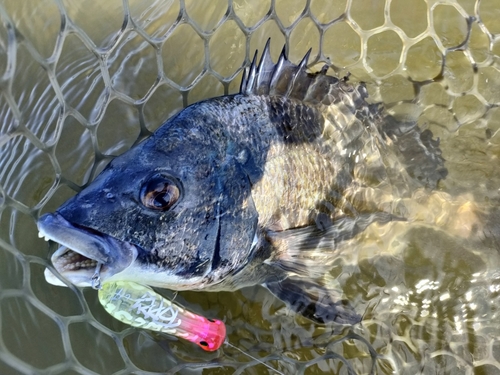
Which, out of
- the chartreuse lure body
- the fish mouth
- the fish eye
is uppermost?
the fish eye

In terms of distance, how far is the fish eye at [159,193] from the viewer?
4.59 feet

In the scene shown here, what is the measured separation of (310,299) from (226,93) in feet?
3.73

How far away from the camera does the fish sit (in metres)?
1.36

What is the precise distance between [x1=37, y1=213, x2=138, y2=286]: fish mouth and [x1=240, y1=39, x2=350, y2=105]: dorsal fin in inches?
32.9

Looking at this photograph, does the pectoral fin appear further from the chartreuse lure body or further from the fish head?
the chartreuse lure body

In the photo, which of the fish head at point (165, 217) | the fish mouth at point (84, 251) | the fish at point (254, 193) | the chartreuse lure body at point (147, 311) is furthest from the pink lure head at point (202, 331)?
the fish mouth at point (84, 251)

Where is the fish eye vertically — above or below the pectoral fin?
above

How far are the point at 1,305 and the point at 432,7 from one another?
2815mm

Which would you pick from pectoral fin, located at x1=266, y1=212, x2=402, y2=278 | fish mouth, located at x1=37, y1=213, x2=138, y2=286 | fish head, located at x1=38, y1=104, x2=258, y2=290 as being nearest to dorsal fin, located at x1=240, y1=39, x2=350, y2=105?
fish head, located at x1=38, y1=104, x2=258, y2=290

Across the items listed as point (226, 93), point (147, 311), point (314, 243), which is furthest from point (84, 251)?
point (226, 93)

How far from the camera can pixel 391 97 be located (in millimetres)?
2605

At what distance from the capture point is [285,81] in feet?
6.16

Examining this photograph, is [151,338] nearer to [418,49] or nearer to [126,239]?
[126,239]

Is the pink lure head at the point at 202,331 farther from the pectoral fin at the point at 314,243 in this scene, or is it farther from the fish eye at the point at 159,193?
the fish eye at the point at 159,193
